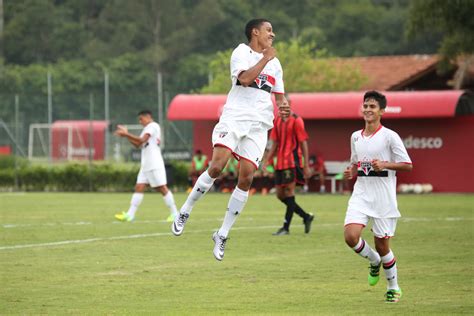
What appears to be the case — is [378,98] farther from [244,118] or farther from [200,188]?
[200,188]

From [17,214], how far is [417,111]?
619 inches

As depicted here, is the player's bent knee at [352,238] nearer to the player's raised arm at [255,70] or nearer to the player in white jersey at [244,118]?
the player in white jersey at [244,118]

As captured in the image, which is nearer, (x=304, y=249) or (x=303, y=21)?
(x=304, y=249)

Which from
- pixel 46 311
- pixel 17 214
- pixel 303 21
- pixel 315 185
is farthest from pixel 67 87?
pixel 46 311

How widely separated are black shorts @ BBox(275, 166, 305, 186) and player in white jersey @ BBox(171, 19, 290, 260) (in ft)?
22.5

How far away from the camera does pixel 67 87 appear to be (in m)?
83.6

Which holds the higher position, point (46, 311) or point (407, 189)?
point (46, 311)

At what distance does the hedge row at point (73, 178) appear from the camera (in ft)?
133

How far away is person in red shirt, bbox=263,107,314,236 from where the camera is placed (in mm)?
19609

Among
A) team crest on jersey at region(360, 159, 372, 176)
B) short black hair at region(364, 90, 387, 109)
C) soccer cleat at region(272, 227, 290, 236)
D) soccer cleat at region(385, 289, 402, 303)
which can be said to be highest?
short black hair at region(364, 90, 387, 109)

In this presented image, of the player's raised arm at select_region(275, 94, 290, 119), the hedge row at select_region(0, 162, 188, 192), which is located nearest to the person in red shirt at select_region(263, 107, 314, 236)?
the player's raised arm at select_region(275, 94, 290, 119)

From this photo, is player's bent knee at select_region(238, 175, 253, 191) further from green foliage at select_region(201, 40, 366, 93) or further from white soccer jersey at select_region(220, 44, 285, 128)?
green foliage at select_region(201, 40, 366, 93)

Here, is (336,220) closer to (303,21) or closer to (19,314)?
(19,314)

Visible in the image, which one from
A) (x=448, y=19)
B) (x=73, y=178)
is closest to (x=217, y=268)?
(x=448, y=19)
